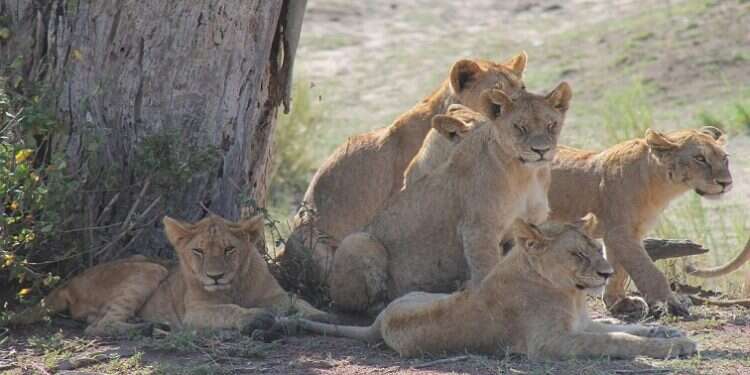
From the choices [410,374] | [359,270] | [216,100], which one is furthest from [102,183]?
[410,374]

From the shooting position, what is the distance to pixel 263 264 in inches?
330

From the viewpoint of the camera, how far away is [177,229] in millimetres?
8086

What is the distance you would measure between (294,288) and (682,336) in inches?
102

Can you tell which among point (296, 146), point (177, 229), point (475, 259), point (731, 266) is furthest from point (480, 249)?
point (296, 146)

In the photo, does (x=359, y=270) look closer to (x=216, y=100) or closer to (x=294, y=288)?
(x=294, y=288)

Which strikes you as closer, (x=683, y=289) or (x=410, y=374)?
(x=410, y=374)

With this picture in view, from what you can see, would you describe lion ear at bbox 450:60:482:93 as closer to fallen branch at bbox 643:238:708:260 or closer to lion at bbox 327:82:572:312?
lion at bbox 327:82:572:312

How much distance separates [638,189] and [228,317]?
2.45 meters

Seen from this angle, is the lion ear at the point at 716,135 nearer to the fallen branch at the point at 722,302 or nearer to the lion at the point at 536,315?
the fallen branch at the point at 722,302

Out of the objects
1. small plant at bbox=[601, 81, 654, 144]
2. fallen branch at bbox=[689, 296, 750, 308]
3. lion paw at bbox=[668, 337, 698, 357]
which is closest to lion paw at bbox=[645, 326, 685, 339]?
lion paw at bbox=[668, 337, 698, 357]

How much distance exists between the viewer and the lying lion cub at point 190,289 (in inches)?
314

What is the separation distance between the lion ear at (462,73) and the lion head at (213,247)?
1.91 metres

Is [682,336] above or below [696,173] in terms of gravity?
below

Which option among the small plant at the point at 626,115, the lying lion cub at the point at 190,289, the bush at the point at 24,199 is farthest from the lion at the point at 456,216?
the small plant at the point at 626,115
